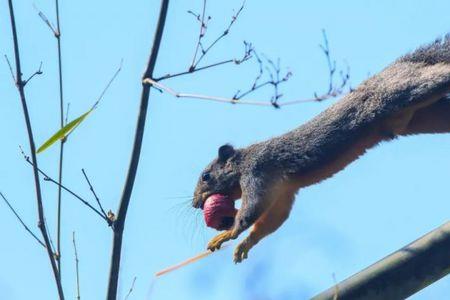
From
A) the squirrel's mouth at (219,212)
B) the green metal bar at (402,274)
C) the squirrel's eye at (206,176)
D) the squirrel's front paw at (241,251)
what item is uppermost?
the squirrel's eye at (206,176)

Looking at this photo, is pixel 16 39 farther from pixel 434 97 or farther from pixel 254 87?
pixel 434 97

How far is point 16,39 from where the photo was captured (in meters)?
2.67

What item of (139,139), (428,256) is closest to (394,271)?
(428,256)

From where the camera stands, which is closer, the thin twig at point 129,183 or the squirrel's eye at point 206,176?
the thin twig at point 129,183

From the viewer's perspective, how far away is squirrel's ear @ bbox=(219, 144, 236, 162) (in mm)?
6219

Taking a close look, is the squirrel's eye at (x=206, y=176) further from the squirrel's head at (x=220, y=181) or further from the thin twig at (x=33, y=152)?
the thin twig at (x=33, y=152)

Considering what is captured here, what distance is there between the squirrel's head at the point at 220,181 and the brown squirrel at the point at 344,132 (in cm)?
A: 10

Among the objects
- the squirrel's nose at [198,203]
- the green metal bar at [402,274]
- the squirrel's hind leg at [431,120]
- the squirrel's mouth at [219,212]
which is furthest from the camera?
the squirrel's nose at [198,203]

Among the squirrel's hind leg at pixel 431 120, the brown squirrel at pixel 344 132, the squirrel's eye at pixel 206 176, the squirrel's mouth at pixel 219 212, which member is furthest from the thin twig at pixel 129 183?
the squirrel's eye at pixel 206 176

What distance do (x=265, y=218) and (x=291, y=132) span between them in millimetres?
697

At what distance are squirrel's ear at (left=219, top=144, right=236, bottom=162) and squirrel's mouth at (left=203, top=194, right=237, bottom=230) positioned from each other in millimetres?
681

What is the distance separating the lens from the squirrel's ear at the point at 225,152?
622 cm

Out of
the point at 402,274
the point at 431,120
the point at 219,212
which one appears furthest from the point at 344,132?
the point at 402,274

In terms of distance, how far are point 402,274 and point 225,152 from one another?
4.03 m
